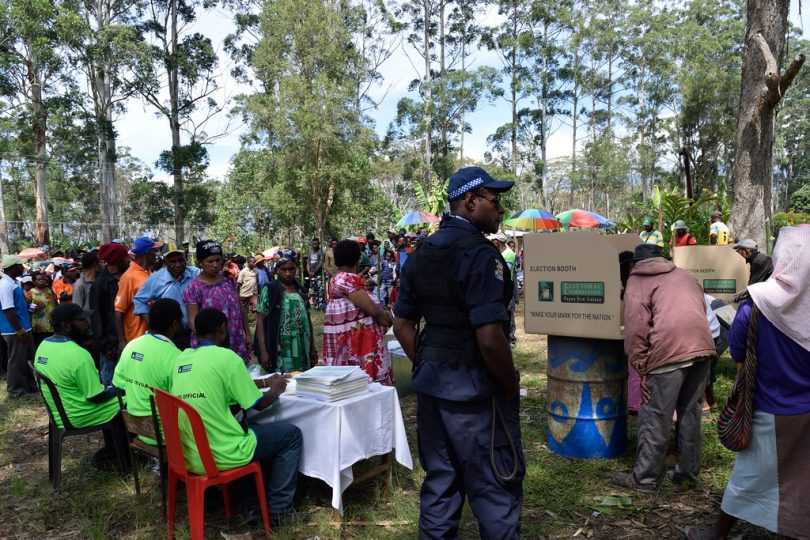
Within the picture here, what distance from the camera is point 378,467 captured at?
4.09m

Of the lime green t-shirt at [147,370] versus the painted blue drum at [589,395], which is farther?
the painted blue drum at [589,395]

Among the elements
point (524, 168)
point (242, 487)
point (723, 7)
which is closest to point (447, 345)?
point (242, 487)

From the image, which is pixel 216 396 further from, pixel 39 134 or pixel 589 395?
pixel 39 134

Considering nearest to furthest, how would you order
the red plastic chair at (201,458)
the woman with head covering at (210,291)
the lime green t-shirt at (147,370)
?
the red plastic chair at (201,458) < the lime green t-shirt at (147,370) < the woman with head covering at (210,291)

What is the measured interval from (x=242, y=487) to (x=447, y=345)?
2.33 meters

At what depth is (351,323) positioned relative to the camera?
4.66 m

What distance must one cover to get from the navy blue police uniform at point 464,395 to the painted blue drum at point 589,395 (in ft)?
7.31

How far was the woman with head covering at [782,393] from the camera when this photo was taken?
8.93ft

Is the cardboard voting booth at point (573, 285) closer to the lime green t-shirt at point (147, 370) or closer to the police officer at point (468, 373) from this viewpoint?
the police officer at point (468, 373)

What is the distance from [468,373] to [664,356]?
2.14 meters

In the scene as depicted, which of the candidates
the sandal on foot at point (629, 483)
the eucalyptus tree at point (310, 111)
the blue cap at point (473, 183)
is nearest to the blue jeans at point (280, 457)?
the blue cap at point (473, 183)

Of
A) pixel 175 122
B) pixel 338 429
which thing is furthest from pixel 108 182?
pixel 338 429

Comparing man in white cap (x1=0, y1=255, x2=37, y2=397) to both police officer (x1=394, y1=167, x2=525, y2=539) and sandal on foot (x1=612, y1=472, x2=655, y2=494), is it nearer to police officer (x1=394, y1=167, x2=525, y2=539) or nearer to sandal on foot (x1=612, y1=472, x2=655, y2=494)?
police officer (x1=394, y1=167, x2=525, y2=539)

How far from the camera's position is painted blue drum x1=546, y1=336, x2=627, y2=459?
4.53m
